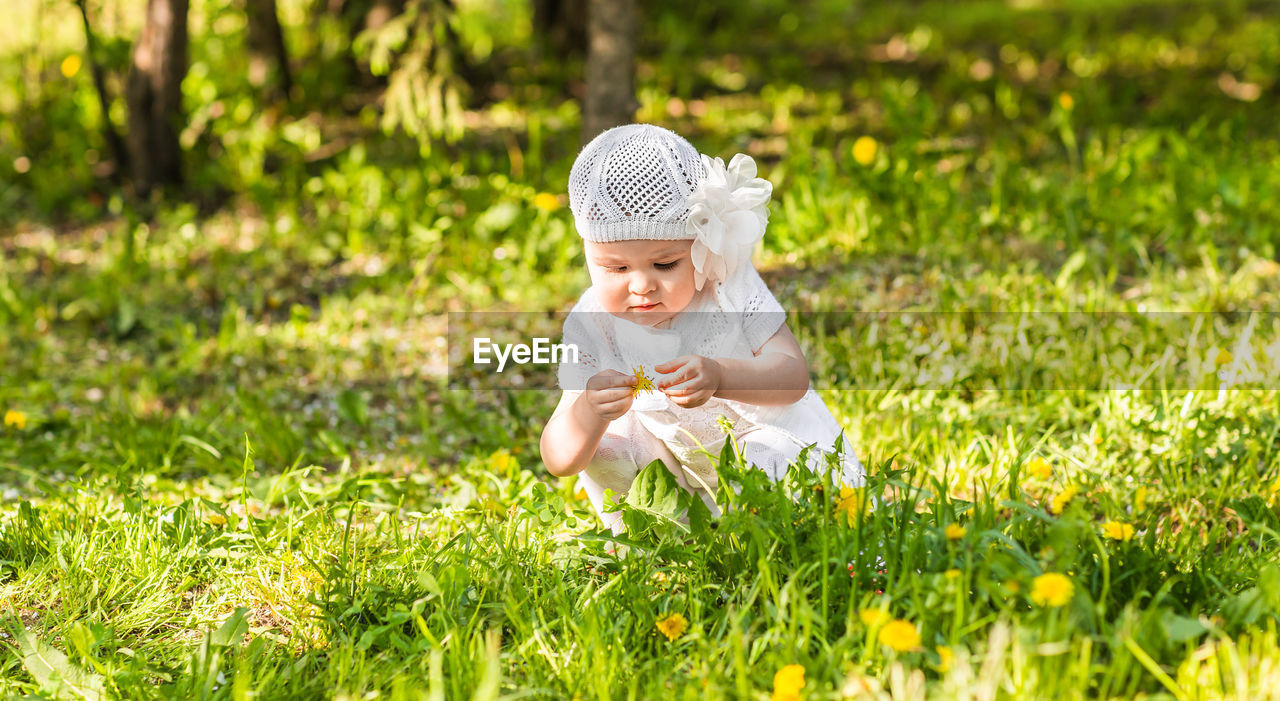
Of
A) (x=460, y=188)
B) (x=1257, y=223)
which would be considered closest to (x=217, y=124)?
(x=460, y=188)

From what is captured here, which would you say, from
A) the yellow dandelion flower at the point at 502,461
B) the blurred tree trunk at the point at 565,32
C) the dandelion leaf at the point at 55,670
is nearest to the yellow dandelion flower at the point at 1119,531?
the yellow dandelion flower at the point at 502,461

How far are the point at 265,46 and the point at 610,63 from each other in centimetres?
251

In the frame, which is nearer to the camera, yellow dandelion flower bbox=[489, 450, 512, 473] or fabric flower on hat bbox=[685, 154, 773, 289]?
fabric flower on hat bbox=[685, 154, 773, 289]

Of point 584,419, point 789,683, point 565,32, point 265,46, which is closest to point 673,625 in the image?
point 789,683

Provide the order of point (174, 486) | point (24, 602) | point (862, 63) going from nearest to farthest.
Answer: point (24, 602), point (174, 486), point (862, 63)

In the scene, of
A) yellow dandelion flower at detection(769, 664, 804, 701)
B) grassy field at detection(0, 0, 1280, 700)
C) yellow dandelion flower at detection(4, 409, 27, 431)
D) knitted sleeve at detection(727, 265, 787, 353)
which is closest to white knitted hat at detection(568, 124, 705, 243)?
knitted sleeve at detection(727, 265, 787, 353)

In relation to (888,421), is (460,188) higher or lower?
higher

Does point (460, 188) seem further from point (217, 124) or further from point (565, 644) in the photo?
point (565, 644)

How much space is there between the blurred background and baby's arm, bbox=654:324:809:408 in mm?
829

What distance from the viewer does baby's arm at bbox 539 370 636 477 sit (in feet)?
6.55

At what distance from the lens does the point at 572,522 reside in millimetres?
2430

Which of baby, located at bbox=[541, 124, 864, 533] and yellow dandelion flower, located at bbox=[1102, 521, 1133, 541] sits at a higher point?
baby, located at bbox=[541, 124, 864, 533]

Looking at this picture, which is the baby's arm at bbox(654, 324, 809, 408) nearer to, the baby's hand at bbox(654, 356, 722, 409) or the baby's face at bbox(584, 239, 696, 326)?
the baby's hand at bbox(654, 356, 722, 409)

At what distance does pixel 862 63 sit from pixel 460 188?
3.90 meters
